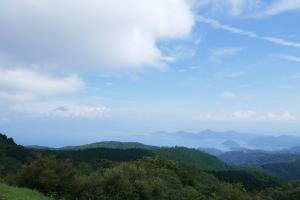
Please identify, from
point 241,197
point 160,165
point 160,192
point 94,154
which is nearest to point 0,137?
point 94,154

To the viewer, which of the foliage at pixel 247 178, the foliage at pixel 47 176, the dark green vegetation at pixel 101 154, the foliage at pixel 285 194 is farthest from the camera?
the dark green vegetation at pixel 101 154

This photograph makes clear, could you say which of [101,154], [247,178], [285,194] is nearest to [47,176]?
[285,194]

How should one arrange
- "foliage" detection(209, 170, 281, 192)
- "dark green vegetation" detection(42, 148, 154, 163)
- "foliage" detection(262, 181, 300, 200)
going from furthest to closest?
"dark green vegetation" detection(42, 148, 154, 163), "foliage" detection(209, 170, 281, 192), "foliage" detection(262, 181, 300, 200)

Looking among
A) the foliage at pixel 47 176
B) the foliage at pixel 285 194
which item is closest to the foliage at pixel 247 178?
the foliage at pixel 285 194

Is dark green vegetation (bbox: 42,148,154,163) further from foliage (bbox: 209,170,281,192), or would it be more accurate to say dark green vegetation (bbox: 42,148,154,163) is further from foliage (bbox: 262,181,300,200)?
foliage (bbox: 262,181,300,200)

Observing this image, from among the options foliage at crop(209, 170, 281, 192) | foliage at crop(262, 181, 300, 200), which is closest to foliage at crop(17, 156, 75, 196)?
foliage at crop(262, 181, 300, 200)

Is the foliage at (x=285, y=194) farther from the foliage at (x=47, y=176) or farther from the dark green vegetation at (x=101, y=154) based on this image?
the dark green vegetation at (x=101, y=154)

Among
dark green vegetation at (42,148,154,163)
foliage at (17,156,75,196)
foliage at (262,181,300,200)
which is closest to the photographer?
foliage at (17,156,75,196)

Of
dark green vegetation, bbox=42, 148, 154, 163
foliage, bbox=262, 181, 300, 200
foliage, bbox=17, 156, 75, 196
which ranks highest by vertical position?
dark green vegetation, bbox=42, 148, 154, 163

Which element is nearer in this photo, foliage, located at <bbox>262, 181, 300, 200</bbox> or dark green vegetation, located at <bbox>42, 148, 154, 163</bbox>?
foliage, located at <bbox>262, 181, 300, 200</bbox>

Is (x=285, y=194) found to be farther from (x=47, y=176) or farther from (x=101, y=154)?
(x=101, y=154)

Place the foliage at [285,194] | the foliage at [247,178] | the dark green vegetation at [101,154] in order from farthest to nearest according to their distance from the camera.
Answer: the dark green vegetation at [101,154], the foliage at [247,178], the foliage at [285,194]

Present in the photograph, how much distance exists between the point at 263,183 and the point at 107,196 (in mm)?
125340

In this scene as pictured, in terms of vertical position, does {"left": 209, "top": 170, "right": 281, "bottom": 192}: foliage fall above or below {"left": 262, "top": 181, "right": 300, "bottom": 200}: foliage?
above
